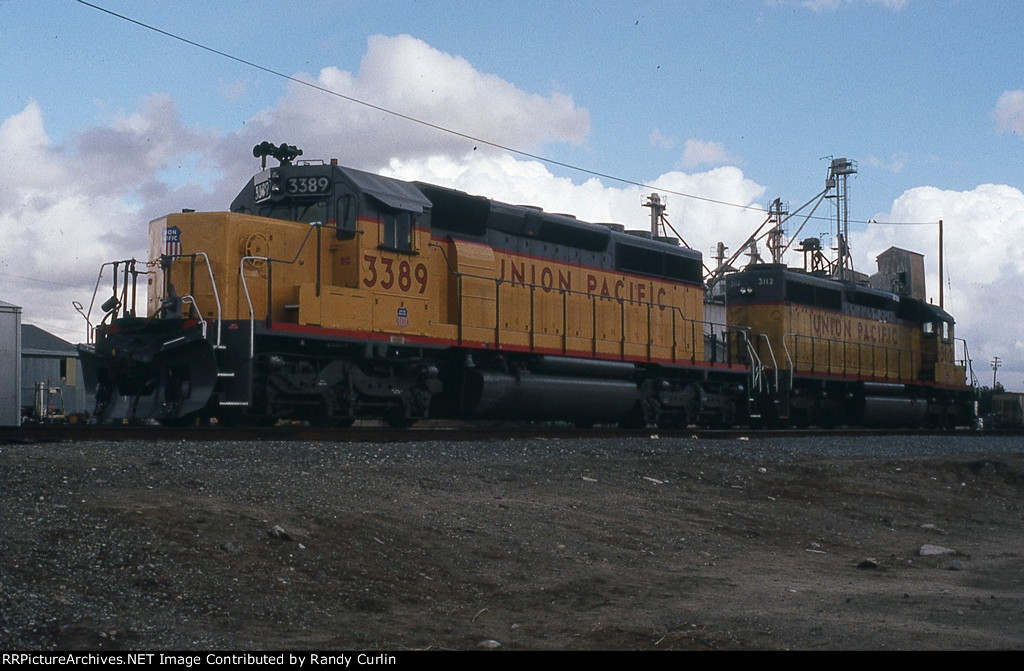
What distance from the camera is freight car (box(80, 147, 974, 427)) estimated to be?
12.4 metres

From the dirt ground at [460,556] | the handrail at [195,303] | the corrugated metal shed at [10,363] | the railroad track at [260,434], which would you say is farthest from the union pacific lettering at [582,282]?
the corrugated metal shed at [10,363]

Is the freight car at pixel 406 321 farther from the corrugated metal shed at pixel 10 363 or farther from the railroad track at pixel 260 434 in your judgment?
the corrugated metal shed at pixel 10 363

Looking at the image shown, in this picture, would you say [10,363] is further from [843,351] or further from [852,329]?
[852,329]

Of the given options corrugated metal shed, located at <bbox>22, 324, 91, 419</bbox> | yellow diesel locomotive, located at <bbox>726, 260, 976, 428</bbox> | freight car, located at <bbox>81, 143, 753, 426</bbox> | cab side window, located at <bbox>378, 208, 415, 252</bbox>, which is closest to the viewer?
freight car, located at <bbox>81, 143, 753, 426</bbox>

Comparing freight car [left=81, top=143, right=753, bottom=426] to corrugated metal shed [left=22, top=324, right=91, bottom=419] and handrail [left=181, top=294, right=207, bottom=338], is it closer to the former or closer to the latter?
handrail [left=181, top=294, right=207, bottom=338]

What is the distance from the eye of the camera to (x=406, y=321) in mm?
14164

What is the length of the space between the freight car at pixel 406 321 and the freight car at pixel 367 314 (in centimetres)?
3

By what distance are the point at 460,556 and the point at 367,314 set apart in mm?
7462

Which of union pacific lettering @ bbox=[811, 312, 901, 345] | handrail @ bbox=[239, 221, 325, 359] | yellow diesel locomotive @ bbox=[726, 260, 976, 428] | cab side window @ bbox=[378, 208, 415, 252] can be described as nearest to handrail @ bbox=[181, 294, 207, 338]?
handrail @ bbox=[239, 221, 325, 359]

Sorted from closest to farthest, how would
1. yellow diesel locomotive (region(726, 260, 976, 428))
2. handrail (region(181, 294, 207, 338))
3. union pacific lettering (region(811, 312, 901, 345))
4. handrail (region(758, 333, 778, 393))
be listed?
handrail (region(181, 294, 207, 338)) → handrail (region(758, 333, 778, 393)) → yellow diesel locomotive (region(726, 260, 976, 428)) → union pacific lettering (region(811, 312, 901, 345))

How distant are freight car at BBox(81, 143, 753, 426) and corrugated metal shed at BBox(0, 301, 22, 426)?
1010cm

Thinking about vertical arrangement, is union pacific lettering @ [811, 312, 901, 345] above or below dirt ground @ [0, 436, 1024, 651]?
above

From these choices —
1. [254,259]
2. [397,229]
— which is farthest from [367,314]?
[254,259]

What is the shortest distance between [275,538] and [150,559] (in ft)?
2.99
